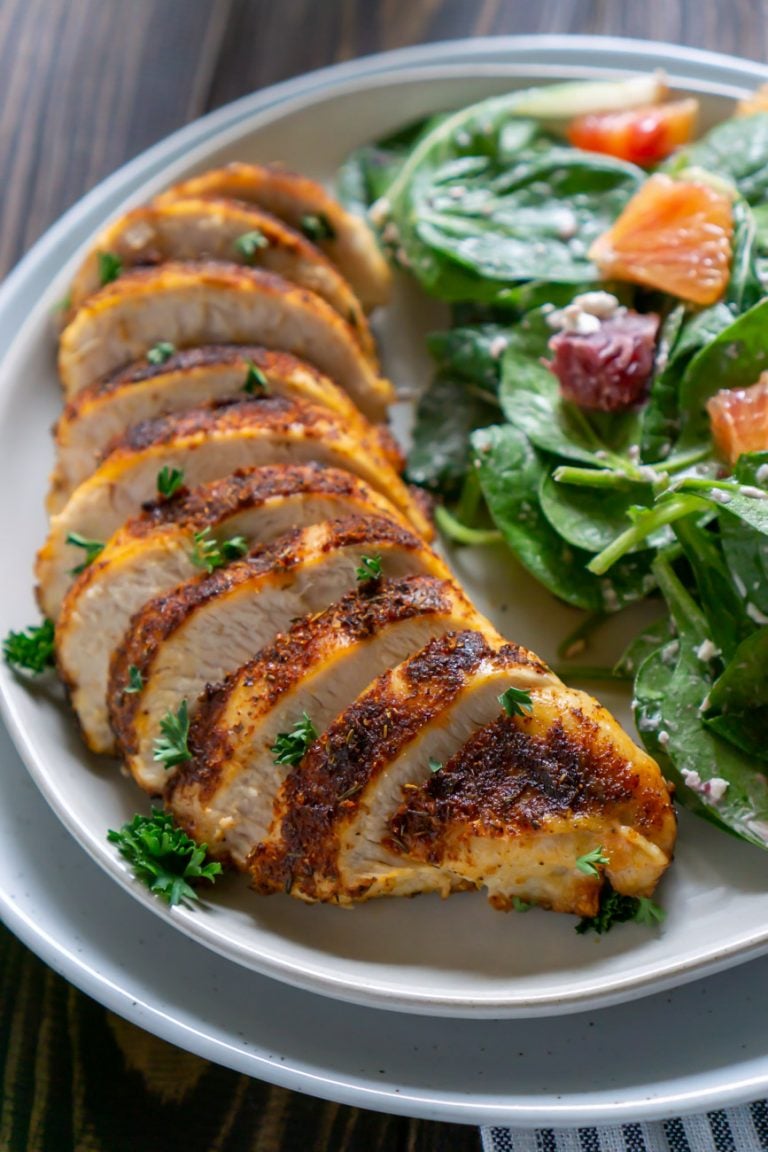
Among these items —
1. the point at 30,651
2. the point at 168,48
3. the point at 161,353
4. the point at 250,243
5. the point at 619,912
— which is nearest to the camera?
the point at 619,912

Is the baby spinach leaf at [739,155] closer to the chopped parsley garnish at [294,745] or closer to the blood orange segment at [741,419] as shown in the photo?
the blood orange segment at [741,419]

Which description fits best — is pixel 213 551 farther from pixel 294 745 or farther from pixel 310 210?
pixel 310 210

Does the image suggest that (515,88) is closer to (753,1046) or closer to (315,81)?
(315,81)

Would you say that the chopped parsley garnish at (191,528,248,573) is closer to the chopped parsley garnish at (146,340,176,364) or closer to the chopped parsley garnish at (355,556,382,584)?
the chopped parsley garnish at (355,556,382,584)

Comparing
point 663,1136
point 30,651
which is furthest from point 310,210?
point 663,1136

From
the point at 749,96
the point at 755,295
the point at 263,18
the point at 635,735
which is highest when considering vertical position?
the point at 263,18

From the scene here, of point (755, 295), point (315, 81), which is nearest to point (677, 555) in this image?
point (755, 295)

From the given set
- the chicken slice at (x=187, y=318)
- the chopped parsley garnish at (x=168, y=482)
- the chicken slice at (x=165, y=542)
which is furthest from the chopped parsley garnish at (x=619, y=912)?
the chicken slice at (x=187, y=318)
